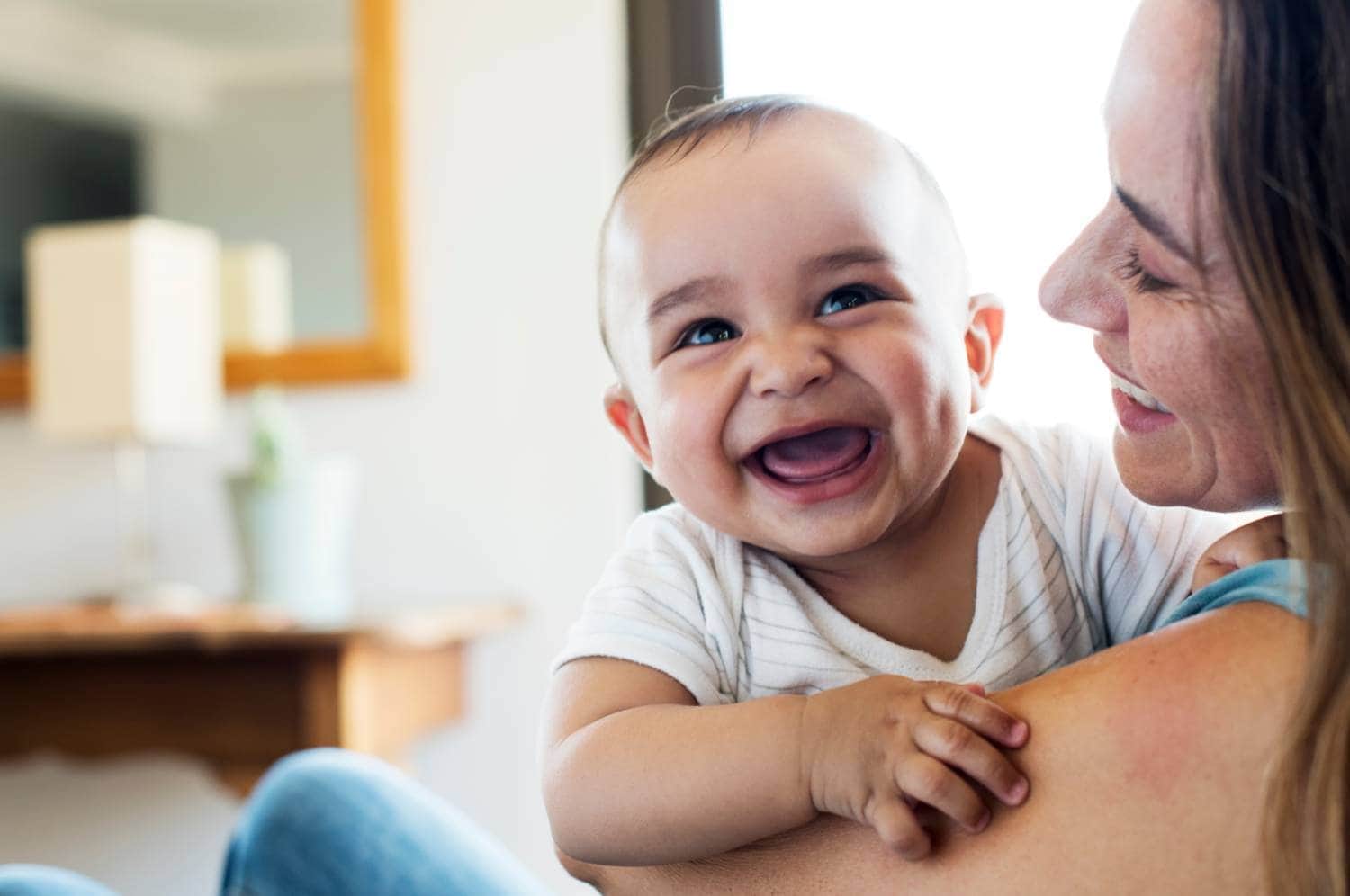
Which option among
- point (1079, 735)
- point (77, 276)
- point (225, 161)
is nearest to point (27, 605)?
point (77, 276)

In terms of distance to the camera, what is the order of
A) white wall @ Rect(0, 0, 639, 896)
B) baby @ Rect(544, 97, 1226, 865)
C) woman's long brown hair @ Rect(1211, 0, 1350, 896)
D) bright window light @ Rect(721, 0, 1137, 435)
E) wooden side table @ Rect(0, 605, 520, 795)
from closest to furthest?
woman's long brown hair @ Rect(1211, 0, 1350, 896)
baby @ Rect(544, 97, 1226, 865)
bright window light @ Rect(721, 0, 1137, 435)
wooden side table @ Rect(0, 605, 520, 795)
white wall @ Rect(0, 0, 639, 896)

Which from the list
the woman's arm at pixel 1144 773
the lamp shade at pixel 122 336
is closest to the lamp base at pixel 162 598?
the lamp shade at pixel 122 336

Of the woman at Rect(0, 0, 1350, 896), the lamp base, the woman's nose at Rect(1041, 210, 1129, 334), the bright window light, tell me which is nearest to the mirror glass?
the lamp base

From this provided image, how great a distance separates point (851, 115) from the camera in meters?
1.04

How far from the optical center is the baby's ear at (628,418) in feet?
3.66

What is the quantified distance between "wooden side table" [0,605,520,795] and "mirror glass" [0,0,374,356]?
0.72 metres

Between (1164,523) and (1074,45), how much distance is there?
1.24 metres

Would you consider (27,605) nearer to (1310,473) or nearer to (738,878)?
(738,878)

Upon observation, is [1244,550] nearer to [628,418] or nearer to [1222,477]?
[1222,477]

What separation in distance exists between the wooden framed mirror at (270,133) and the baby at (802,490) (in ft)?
5.90

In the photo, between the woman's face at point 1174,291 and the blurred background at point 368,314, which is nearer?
the woman's face at point 1174,291

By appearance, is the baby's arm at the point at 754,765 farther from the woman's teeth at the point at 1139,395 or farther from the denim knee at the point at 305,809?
the denim knee at the point at 305,809

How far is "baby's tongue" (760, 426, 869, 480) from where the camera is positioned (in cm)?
95

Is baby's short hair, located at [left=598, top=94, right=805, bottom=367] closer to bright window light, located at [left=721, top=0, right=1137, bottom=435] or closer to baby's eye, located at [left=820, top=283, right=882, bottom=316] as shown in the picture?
baby's eye, located at [left=820, top=283, right=882, bottom=316]
